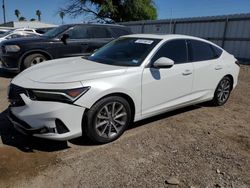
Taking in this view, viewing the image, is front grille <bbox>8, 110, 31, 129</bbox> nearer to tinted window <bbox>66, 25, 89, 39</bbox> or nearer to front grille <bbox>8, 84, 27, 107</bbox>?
front grille <bbox>8, 84, 27, 107</bbox>

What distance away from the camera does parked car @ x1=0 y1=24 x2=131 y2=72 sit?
7.91 m

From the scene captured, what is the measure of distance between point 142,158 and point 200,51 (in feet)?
8.67

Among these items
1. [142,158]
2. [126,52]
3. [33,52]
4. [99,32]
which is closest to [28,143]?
[142,158]

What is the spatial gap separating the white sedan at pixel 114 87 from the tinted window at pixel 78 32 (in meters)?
4.09

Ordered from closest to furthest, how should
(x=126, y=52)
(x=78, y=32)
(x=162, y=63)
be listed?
(x=162, y=63), (x=126, y=52), (x=78, y=32)

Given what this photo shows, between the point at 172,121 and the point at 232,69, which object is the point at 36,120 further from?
the point at 232,69

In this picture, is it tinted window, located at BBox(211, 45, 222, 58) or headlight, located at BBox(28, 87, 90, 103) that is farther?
tinted window, located at BBox(211, 45, 222, 58)

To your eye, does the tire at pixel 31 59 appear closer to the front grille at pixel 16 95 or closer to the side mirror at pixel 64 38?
the side mirror at pixel 64 38

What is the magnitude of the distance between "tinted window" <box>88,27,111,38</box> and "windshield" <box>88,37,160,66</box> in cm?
436

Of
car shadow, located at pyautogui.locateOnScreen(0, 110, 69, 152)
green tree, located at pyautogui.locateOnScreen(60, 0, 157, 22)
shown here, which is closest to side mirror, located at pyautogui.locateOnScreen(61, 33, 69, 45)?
car shadow, located at pyautogui.locateOnScreen(0, 110, 69, 152)

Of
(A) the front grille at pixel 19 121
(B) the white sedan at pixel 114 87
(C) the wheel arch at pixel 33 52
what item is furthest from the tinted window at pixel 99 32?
(A) the front grille at pixel 19 121

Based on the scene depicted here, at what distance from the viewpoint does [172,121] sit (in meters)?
4.75

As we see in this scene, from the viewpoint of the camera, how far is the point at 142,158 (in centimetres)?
343

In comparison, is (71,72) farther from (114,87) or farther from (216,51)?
(216,51)
